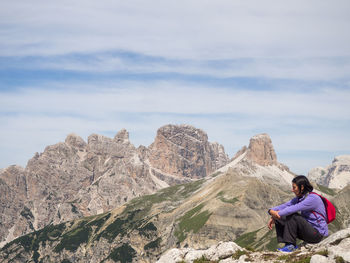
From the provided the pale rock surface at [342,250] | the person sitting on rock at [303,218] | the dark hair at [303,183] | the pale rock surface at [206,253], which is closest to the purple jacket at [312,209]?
the person sitting on rock at [303,218]

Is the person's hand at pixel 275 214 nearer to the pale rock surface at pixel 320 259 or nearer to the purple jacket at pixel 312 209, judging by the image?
the purple jacket at pixel 312 209

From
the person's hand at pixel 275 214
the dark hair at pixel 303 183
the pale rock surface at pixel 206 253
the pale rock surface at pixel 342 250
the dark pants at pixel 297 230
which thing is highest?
the dark hair at pixel 303 183

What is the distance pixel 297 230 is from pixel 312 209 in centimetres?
165

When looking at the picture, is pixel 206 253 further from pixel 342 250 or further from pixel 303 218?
pixel 342 250

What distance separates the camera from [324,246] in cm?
2653

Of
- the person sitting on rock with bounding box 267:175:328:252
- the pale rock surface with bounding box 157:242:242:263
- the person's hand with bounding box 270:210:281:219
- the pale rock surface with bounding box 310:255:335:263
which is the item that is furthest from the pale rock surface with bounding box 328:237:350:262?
the pale rock surface with bounding box 157:242:242:263

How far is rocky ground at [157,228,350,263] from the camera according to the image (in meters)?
24.2

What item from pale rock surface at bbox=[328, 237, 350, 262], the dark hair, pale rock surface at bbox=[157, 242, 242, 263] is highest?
the dark hair

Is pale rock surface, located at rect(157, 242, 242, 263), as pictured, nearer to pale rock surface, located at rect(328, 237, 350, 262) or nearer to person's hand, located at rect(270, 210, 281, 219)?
person's hand, located at rect(270, 210, 281, 219)

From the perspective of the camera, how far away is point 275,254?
28.4m

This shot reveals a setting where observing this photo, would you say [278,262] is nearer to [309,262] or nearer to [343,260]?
[309,262]

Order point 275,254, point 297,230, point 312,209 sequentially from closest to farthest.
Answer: point 312,209, point 297,230, point 275,254

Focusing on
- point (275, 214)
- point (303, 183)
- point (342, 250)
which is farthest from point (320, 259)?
point (303, 183)

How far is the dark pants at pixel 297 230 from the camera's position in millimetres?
26828
